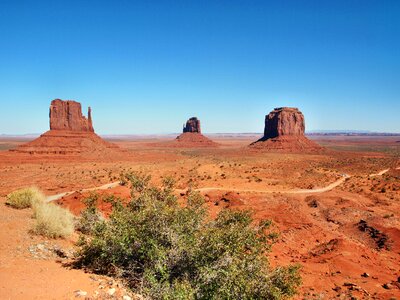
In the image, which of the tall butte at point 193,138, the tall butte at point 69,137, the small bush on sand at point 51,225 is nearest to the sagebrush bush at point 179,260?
the small bush on sand at point 51,225

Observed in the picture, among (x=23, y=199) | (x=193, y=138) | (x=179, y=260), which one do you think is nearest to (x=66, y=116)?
(x=23, y=199)

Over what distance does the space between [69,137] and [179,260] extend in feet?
217

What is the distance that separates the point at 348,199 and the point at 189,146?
304ft

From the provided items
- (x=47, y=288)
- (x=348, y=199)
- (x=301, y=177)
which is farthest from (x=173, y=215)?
(x=301, y=177)

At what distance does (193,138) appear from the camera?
12700cm

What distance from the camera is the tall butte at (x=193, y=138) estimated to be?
120 meters

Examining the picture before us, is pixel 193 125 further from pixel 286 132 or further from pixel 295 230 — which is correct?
pixel 295 230

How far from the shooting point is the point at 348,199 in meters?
25.5

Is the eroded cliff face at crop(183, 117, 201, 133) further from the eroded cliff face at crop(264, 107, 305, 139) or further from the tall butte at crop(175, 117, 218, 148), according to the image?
the eroded cliff face at crop(264, 107, 305, 139)

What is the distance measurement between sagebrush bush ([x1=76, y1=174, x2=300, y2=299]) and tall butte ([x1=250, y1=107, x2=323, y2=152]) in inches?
3299

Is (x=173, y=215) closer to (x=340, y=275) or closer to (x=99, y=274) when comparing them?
(x=99, y=274)

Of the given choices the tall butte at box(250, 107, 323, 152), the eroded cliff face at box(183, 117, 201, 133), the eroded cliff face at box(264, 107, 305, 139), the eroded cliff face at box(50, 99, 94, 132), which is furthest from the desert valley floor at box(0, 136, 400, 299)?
the eroded cliff face at box(183, 117, 201, 133)

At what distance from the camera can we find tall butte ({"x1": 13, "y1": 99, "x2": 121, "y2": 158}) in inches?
2441

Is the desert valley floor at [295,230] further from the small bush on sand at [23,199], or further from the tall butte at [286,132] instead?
the tall butte at [286,132]
